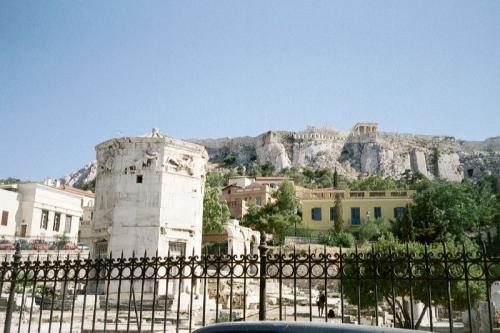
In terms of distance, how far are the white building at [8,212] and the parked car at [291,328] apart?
41576 mm

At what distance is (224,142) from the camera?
129 meters

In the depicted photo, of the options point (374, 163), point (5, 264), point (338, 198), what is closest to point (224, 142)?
point (374, 163)

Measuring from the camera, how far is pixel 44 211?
4228 centimetres

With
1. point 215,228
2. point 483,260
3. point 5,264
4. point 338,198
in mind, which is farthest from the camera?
point 338,198

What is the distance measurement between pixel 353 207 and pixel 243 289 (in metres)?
41.5

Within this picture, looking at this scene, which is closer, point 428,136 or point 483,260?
point 483,260

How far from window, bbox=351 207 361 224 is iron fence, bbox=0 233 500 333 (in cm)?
1706

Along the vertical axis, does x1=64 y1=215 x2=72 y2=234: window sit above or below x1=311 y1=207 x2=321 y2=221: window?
below

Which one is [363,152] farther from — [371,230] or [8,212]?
[8,212]

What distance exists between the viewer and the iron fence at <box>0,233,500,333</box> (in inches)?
214

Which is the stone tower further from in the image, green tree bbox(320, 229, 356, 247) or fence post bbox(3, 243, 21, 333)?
green tree bbox(320, 229, 356, 247)

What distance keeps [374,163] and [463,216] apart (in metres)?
75.0

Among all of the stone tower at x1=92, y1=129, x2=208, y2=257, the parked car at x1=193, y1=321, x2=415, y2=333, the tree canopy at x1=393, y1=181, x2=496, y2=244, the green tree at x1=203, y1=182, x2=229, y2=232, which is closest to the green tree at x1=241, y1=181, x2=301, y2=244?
the green tree at x1=203, y1=182, x2=229, y2=232

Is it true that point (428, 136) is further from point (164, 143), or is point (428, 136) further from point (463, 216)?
point (164, 143)
